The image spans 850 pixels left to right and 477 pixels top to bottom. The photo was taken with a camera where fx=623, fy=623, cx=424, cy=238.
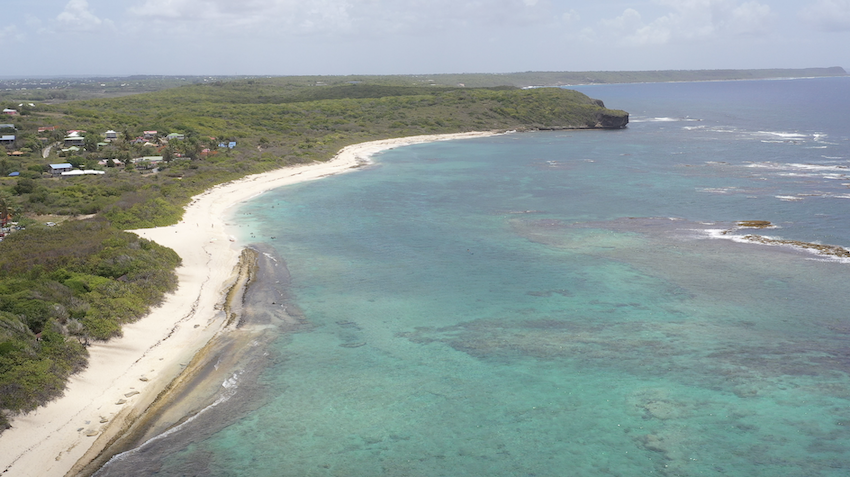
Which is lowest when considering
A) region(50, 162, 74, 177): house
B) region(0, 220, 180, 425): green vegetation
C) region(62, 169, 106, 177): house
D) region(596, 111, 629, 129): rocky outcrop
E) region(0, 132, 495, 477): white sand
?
A: region(0, 132, 495, 477): white sand

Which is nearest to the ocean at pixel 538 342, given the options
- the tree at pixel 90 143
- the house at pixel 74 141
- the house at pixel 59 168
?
the house at pixel 59 168

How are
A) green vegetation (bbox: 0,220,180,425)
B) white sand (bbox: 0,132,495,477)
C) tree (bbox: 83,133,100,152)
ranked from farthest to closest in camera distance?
tree (bbox: 83,133,100,152), green vegetation (bbox: 0,220,180,425), white sand (bbox: 0,132,495,477)

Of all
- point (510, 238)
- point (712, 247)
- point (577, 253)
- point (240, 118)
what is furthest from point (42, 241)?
point (240, 118)

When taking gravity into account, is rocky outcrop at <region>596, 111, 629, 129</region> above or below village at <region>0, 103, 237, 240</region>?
above

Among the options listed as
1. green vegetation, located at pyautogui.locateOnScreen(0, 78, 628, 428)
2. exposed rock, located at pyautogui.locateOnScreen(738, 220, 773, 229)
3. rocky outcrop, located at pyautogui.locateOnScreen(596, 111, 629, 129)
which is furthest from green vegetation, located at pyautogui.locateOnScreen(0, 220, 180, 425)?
rocky outcrop, located at pyautogui.locateOnScreen(596, 111, 629, 129)

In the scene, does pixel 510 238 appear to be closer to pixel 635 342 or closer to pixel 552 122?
pixel 635 342

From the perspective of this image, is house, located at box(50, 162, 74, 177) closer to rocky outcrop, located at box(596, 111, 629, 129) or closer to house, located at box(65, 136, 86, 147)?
house, located at box(65, 136, 86, 147)
